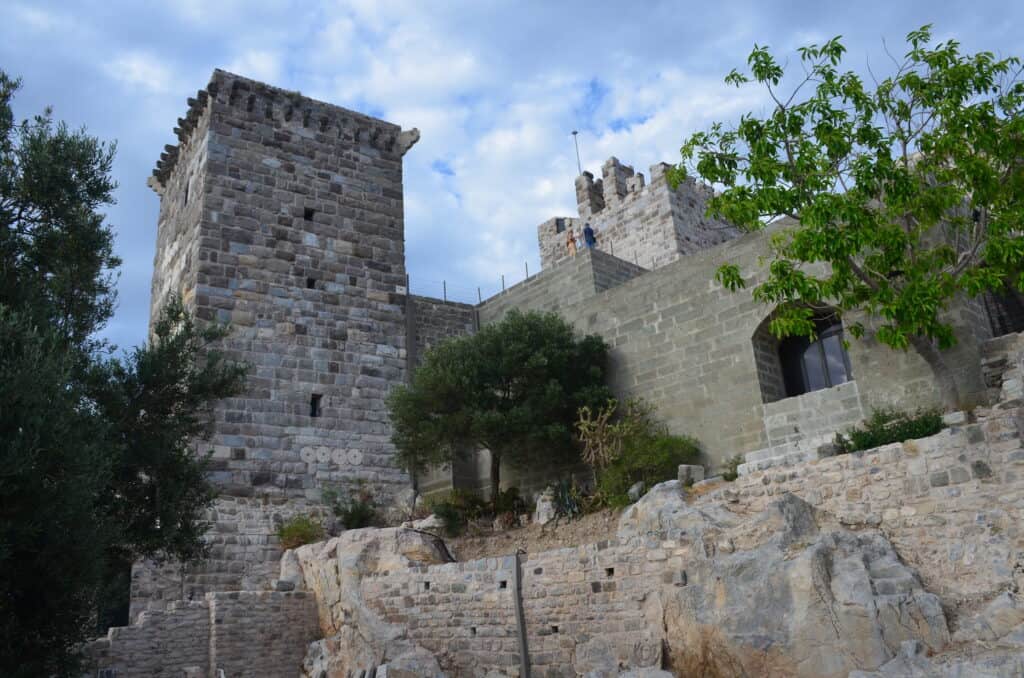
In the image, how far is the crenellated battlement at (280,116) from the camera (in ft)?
57.6

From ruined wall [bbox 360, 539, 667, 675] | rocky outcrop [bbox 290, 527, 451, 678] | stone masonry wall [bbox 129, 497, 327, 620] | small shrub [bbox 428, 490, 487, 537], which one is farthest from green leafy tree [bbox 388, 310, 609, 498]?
ruined wall [bbox 360, 539, 667, 675]

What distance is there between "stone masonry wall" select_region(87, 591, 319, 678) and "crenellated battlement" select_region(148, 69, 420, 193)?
9.81 m

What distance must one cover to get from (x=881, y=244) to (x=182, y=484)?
364 inches

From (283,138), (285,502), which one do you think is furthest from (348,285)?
(285,502)

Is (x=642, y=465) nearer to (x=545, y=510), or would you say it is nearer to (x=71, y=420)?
(x=545, y=510)

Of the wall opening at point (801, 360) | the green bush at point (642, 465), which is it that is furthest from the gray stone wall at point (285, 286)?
the wall opening at point (801, 360)

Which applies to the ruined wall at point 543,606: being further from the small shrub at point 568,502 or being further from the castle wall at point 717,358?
the castle wall at point 717,358

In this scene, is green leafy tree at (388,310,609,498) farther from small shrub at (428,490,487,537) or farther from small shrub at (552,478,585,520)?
small shrub at (552,478,585,520)

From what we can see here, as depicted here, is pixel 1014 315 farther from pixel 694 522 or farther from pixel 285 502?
pixel 285 502

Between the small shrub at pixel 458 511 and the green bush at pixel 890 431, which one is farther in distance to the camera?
the small shrub at pixel 458 511

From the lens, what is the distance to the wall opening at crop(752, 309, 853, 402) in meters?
14.5

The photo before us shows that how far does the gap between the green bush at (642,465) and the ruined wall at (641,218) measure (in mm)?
10560

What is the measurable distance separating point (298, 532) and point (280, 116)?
851cm

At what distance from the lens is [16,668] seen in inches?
302
